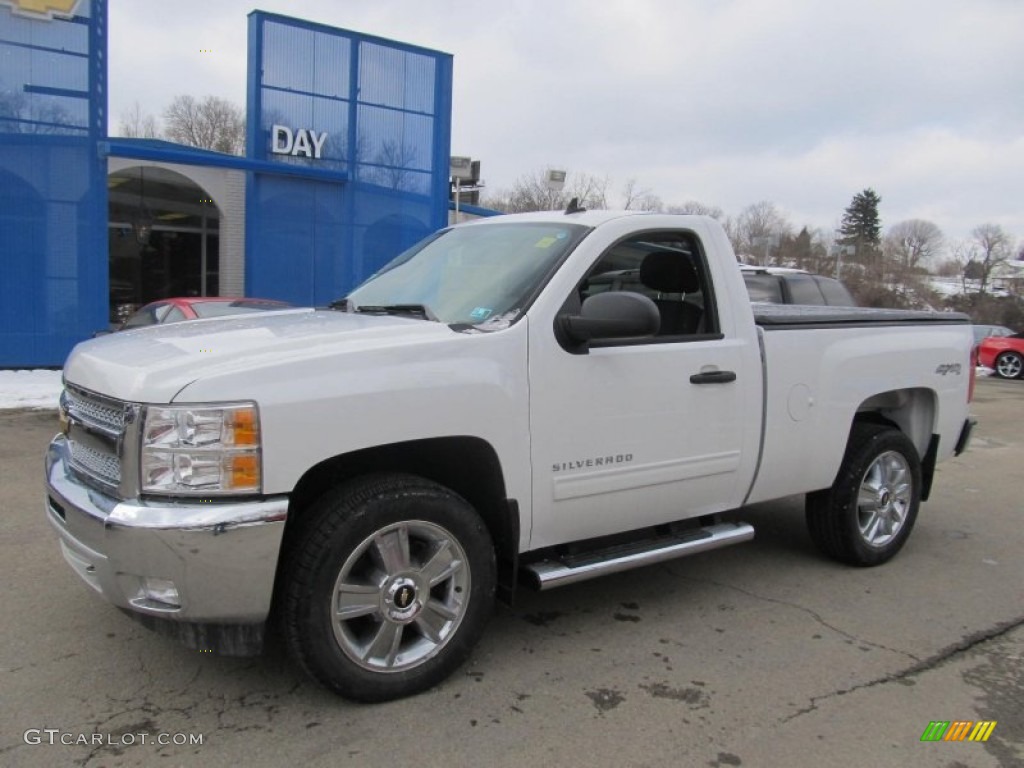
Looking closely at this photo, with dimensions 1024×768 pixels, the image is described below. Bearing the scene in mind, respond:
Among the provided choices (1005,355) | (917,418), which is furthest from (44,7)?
(1005,355)

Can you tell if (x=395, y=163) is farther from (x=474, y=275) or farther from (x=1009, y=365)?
(x=1009, y=365)

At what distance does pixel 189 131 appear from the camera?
44.0 meters

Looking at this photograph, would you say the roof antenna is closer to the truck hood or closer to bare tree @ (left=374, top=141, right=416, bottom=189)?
the truck hood

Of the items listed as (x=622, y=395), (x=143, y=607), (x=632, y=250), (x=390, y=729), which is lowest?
Result: (x=390, y=729)

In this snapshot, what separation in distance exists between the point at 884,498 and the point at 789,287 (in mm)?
7043

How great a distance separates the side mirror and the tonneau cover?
116 centimetres

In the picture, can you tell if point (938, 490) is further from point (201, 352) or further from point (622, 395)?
point (201, 352)

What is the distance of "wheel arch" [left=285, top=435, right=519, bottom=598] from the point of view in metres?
3.14

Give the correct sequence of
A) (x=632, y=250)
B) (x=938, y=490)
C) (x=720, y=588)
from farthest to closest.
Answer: (x=938, y=490)
(x=720, y=588)
(x=632, y=250)

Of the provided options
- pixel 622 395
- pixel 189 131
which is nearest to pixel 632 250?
pixel 622 395

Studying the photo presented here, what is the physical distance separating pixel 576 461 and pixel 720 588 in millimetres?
1634

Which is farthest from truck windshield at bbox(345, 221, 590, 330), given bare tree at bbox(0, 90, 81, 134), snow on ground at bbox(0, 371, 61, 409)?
bare tree at bbox(0, 90, 81, 134)

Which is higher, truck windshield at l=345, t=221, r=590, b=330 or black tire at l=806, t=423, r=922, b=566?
truck windshield at l=345, t=221, r=590, b=330

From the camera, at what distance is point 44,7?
40.1 feet
